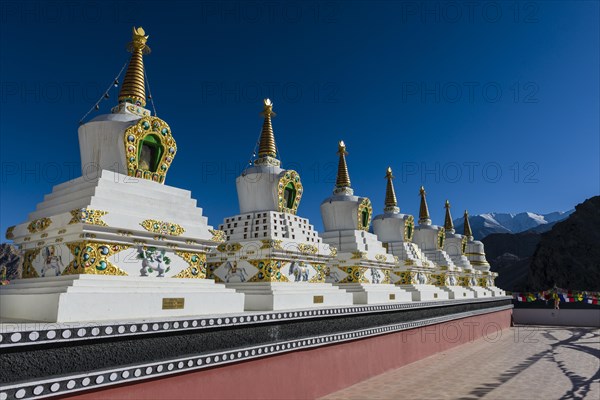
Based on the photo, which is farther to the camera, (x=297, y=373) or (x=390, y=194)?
(x=390, y=194)

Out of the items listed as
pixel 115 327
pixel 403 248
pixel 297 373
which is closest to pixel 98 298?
pixel 115 327

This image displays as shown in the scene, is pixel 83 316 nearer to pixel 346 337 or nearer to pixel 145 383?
pixel 145 383

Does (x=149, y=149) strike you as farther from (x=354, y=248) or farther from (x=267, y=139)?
(x=354, y=248)

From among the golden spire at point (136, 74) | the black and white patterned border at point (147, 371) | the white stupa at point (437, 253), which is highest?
the golden spire at point (136, 74)

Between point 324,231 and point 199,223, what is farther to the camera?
point 324,231

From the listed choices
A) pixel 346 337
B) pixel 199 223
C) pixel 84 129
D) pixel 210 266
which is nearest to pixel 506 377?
pixel 346 337

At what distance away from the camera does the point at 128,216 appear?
5.74m

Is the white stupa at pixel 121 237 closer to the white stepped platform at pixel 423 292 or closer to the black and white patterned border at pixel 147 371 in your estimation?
the black and white patterned border at pixel 147 371

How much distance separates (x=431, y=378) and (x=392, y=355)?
42.0 inches

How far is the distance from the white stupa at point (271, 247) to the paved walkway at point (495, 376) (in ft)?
6.40

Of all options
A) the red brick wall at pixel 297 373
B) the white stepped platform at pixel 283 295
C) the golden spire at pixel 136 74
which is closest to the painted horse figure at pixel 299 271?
the white stepped platform at pixel 283 295

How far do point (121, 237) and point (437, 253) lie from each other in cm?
1702

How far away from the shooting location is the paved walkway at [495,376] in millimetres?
8203

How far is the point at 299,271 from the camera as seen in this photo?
9.04 m
